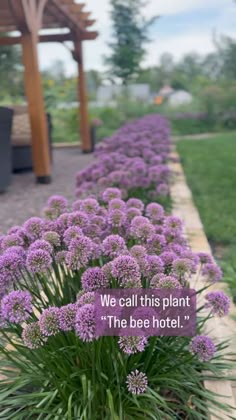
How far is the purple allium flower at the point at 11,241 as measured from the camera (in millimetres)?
1587

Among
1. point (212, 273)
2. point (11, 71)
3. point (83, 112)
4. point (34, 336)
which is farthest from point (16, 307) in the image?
point (11, 71)

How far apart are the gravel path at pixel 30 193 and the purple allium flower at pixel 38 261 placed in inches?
111

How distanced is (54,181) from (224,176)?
8.13 feet

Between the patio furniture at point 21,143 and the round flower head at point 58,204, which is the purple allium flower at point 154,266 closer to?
the round flower head at point 58,204

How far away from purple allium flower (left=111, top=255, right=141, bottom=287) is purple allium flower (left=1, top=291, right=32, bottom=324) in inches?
10.5

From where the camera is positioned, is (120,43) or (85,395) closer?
(85,395)

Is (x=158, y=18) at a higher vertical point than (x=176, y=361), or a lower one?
higher

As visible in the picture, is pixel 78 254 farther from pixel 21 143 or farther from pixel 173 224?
pixel 21 143

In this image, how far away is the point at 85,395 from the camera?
141 centimetres

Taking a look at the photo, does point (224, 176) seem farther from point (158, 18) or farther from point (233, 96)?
point (158, 18)

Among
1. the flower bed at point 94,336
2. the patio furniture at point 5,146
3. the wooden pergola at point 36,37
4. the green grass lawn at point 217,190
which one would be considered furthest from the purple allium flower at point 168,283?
the wooden pergola at point 36,37

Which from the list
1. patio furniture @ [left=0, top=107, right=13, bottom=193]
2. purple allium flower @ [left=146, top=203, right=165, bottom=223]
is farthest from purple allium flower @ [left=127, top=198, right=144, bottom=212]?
patio furniture @ [left=0, top=107, right=13, bottom=193]

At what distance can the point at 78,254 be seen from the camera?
4.45ft

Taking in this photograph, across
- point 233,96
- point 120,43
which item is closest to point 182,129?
point 233,96
